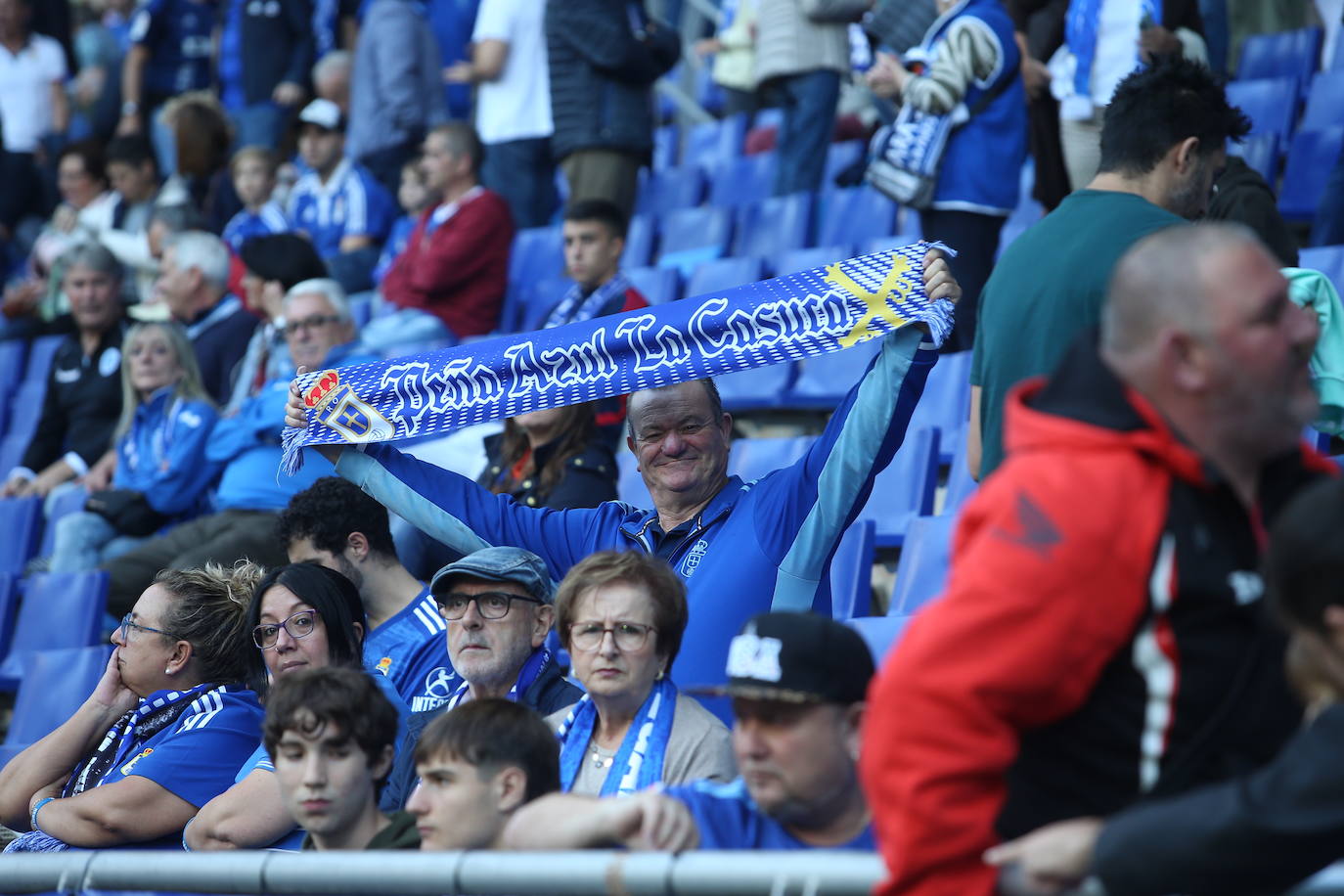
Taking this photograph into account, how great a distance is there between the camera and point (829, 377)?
6.43 meters

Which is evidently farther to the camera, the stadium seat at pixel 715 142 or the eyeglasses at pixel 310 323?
the stadium seat at pixel 715 142

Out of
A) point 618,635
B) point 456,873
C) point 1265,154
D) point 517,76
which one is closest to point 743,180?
point 517,76

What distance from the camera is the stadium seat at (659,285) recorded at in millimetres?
7519

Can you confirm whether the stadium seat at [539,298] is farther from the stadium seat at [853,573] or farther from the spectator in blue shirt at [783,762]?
the spectator in blue shirt at [783,762]

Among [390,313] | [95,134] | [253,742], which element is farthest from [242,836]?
[95,134]

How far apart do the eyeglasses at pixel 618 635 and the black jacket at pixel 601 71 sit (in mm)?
5195

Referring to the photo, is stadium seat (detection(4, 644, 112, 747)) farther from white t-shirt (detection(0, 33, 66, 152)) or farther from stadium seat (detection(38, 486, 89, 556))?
white t-shirt (detection(0, 33, 66, 152))

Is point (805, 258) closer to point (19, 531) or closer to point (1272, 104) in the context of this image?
point (1272, 104)

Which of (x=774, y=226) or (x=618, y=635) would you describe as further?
(x=774, y=226)

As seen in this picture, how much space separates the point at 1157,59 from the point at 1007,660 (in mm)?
2270

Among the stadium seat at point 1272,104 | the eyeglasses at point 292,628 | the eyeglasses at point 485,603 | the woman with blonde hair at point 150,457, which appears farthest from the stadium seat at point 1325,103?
the eyeglasses at point 292,628

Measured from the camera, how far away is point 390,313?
8203 millimetres

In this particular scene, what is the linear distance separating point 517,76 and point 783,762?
6.78 metres

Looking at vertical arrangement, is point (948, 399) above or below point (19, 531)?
above
